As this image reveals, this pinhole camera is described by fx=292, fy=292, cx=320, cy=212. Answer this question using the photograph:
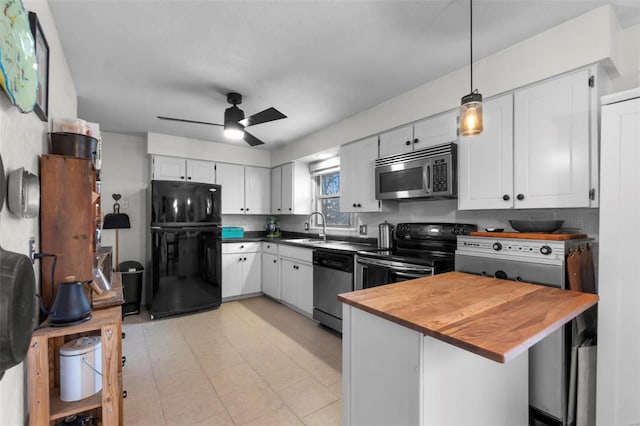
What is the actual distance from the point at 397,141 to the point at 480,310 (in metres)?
2.04

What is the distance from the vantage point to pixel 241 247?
4.41 metres

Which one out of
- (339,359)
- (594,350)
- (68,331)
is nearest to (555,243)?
(594,350)

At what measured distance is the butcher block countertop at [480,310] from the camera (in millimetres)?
905

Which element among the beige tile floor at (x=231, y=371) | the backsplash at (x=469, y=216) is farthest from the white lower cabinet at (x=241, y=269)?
the backsplash at (x=469, y=216)

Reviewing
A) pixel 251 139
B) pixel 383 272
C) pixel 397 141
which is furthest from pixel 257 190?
pixel 383 272

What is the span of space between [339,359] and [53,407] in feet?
6.24

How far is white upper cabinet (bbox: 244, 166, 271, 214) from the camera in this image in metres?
4.83

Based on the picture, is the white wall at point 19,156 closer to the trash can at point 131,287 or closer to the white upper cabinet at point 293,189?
the trash can at point 131,287

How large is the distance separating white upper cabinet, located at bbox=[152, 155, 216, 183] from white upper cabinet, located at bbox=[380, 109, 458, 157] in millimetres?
2719

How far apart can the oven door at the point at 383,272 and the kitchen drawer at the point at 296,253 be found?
0.84 meters

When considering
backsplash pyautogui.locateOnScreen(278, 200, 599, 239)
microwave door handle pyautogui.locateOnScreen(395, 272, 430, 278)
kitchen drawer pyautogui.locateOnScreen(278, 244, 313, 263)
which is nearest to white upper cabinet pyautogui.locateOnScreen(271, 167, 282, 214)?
kitchen drawer pyautogui.locateOnScreen(278, 244, 313, 263)

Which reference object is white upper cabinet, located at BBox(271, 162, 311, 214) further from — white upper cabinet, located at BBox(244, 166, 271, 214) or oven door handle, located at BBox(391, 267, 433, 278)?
oven door handle, located at BBox(391, 267, 433, 278)

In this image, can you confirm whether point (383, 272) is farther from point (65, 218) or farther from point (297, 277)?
point (65, 218)

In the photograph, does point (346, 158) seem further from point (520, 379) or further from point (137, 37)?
point (520, 379)
